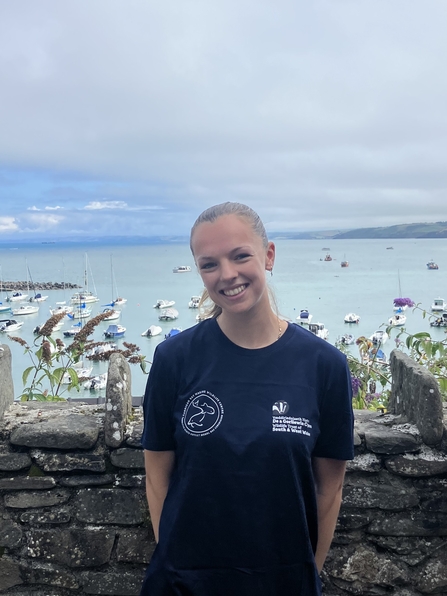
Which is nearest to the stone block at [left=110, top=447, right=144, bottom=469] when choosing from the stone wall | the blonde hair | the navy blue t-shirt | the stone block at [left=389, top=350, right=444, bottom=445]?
the stone wall

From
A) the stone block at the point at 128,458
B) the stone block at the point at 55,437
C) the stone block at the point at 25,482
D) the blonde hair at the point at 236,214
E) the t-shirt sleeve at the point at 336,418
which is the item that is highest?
the blonde hair at the point at 236,214

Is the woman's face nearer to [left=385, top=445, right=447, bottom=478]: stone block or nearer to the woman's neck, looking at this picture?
the woman's neck

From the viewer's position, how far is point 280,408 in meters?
1.50

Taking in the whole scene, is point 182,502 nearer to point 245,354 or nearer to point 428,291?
point 245,354

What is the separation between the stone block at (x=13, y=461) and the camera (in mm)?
2191

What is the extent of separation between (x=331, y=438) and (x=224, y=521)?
42cm

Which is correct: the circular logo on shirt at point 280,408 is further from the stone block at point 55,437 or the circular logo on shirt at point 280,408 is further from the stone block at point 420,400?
the stone block at point 55,437

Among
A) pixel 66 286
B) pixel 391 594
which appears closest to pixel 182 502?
pixel 391 594

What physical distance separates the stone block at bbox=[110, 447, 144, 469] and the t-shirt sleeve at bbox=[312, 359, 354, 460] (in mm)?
901

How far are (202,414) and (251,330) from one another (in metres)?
0.32

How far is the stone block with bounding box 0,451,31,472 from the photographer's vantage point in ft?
7.19

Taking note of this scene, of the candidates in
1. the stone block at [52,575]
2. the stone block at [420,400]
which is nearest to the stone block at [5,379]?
the stone block at [52,575]

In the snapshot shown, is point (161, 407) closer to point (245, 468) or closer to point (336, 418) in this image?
point (245, 468)

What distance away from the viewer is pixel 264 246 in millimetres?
1689
